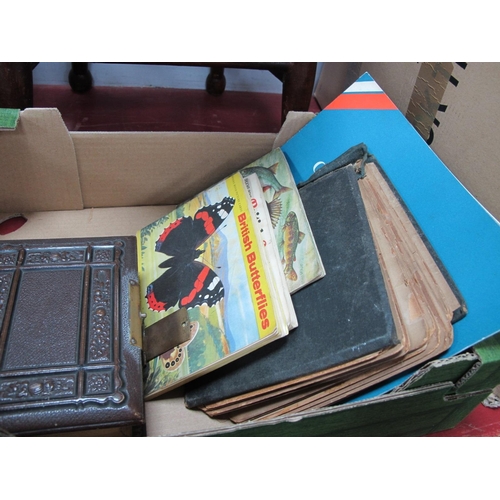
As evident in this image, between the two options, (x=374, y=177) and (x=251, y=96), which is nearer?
(x=374, y=177)

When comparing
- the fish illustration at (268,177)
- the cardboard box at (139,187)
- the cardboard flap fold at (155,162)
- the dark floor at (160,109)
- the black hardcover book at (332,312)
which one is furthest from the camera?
the dark floor at (160,109)

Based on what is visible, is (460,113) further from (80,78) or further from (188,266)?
(80,78)

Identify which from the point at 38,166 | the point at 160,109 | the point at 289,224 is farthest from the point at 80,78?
the point at 289,224

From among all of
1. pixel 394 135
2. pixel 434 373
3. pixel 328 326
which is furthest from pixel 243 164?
pixel 434 373

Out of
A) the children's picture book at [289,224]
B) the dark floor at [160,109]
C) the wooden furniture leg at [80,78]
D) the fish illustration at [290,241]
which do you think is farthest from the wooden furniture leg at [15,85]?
the fish illustration at [290,241]

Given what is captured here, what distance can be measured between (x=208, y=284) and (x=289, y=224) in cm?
17

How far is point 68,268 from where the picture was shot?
0.80 meters

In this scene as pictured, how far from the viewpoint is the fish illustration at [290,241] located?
0.76m

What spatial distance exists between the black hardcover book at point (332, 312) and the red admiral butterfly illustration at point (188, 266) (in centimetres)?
13

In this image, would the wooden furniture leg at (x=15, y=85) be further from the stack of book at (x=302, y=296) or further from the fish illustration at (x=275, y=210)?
the fish illustration at (x=275, y=210)

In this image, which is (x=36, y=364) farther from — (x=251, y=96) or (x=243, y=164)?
(x=251, y=96)

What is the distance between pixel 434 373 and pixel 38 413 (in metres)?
0.51

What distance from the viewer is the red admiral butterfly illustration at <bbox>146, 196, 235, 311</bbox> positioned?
0.84 metres

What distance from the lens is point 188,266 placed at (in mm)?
894
